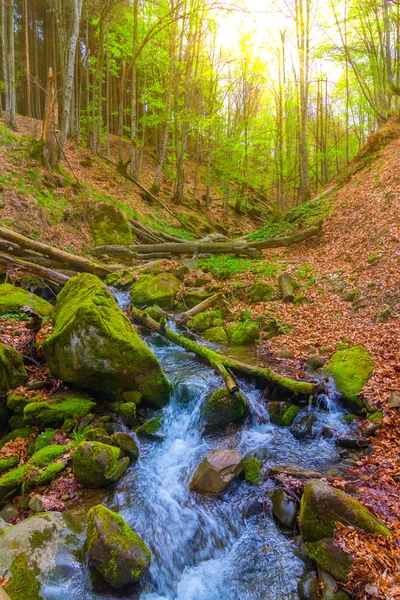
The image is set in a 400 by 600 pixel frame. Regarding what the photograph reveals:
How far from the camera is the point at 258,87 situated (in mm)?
29219

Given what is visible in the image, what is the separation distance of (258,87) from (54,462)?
32501mm

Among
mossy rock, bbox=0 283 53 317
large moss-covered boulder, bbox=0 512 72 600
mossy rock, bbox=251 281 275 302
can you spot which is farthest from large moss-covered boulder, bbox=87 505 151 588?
mossy rock, bbox=251 281 275 302

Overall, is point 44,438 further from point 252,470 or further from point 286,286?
point 286,286

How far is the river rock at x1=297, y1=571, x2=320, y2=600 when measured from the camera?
→ 3379 millimetres

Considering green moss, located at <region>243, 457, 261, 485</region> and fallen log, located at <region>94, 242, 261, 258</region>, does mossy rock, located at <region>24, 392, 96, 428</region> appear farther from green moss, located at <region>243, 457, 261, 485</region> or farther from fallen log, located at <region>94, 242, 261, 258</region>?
fallen log, located at <region>94, 242, 261, 258</region>

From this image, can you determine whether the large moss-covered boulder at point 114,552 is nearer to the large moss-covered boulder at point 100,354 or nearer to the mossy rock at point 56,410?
the mossy rock at point 56,410

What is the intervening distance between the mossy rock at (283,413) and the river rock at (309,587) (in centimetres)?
269

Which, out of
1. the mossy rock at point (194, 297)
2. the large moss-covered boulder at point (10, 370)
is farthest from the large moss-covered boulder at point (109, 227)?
the large moss-covered boulder at point (10, 370)

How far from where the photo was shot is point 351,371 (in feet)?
21.8

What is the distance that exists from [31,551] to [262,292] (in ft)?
29.4

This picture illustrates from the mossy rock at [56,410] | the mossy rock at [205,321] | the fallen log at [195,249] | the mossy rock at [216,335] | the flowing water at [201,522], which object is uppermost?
the fallen log at [195,249]

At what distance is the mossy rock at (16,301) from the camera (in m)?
7.37

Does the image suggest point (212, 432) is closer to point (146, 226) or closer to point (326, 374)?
point (326, 374)

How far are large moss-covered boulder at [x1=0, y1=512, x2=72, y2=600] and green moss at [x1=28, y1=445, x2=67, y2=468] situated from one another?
825 millimetres
